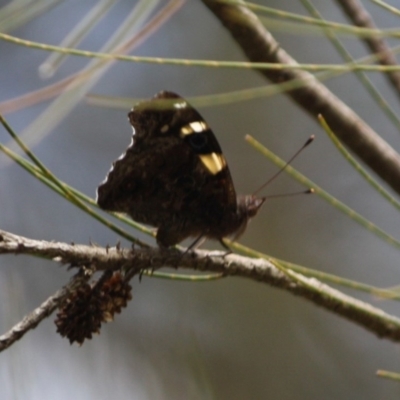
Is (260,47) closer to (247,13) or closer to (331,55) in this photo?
(247,13)

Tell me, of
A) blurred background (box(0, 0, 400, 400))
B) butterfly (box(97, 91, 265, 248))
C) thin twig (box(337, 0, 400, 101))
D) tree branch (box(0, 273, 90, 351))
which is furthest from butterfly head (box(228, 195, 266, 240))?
blurred background (box(0, 0, 400, 400))

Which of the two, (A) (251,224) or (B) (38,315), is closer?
(B) (38,315)

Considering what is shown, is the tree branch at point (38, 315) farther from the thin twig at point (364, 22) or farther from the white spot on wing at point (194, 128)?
the thin twig at point (364, 22)

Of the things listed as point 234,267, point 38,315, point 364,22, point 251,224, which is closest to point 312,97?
point 364,22

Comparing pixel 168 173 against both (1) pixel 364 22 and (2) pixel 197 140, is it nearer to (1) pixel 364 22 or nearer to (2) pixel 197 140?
(2) pixel 197 140

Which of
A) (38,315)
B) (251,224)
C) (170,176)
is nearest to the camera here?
(38,315)

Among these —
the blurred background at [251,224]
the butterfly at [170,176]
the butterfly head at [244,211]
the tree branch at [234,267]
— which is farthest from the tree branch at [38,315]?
the blurred background at [251,224]

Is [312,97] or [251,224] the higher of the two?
[251,224]
